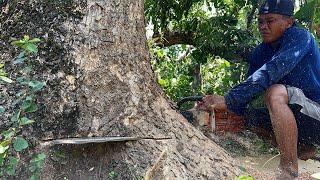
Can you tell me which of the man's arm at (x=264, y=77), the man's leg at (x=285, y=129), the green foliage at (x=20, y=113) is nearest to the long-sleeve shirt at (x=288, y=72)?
the man's arm at (x=264, y=77)

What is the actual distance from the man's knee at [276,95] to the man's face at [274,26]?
65 centimetres

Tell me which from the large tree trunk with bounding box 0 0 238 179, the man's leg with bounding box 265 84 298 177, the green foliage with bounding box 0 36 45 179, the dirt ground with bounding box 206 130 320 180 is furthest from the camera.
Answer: the dirt ground with bounding box 206 130 320 180

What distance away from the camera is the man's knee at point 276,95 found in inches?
125

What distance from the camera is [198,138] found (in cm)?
276

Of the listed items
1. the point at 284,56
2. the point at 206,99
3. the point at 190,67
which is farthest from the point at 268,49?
the point at 190,67

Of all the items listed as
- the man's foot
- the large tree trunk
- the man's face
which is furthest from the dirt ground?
the large tree trunk

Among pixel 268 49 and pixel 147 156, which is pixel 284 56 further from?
pixel 147 156

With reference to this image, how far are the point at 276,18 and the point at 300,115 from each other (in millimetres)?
756

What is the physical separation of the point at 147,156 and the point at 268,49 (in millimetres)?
1761

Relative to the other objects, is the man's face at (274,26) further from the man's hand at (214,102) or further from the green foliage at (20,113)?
the green foliage at (20,113)

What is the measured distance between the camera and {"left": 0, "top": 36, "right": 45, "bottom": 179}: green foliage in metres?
2.22

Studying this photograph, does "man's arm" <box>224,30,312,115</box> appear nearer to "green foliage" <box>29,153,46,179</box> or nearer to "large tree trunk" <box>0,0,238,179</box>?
"large tree trunk" <box>0,0,238,179</box>

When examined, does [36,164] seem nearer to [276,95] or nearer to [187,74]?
[276,95]

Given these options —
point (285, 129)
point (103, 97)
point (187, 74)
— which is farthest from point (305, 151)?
point (187, 74)
